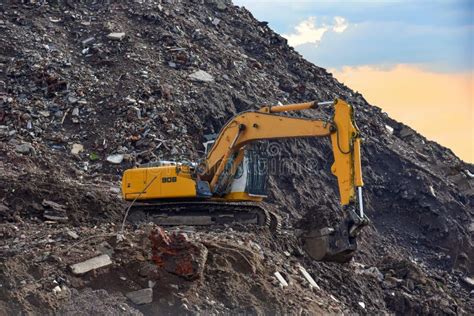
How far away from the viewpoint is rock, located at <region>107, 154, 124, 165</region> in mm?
20203

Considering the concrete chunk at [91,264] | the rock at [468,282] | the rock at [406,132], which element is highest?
the rock at [406,132]

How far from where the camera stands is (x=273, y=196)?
20.7 metres

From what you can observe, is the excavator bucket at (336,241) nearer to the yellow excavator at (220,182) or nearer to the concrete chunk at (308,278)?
the concrete chunk at (308,278)

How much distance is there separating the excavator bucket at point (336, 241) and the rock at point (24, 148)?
30.0 ft

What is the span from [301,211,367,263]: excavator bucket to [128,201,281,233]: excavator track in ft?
11.3

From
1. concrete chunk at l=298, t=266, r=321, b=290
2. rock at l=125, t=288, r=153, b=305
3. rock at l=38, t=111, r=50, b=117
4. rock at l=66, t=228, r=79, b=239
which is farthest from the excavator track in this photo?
rock at l=125, t=288, r=153, b=305

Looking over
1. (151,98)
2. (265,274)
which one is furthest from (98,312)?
(151,98)

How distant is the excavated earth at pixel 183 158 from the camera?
11117 millimetres

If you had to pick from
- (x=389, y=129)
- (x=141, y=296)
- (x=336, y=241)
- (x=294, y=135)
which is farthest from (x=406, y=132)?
(x=141, y=296)

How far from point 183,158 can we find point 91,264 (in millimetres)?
9640

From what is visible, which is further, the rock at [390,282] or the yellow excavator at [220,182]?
the rock at [390,282]

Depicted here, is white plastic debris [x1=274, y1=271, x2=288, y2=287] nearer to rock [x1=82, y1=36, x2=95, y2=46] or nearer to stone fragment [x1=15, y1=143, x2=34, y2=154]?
stone fragment [x1=15, y1=143, x2=34, y2=154]

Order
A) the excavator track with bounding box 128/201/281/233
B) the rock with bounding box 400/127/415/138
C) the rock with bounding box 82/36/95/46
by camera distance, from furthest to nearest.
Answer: the rock with bounding box 400/127/415/138 → the rock with bounding box 82/36/95/46 → the excavator track with bounding box 128/201/281/233

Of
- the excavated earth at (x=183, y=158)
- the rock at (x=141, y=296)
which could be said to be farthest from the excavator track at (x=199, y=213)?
the rock at (x=141, y=296)
